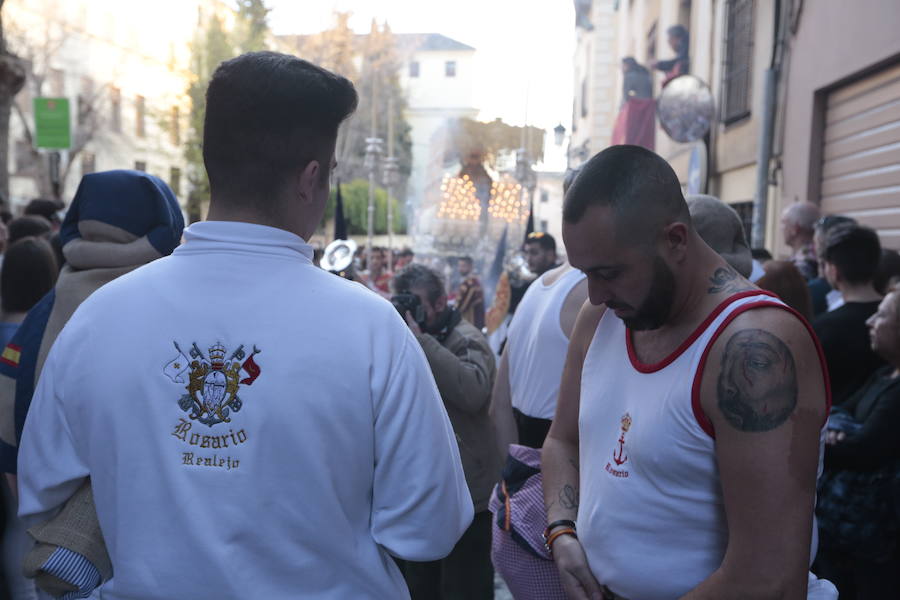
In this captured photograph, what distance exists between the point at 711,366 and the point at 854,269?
290 centimetres

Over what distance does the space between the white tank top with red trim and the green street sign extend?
12.0 meters

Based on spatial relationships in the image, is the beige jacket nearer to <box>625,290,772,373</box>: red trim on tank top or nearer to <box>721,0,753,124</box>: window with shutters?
<box>625,290,772,373</box>: red trim on tank top

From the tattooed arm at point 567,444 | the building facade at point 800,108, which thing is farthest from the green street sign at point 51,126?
the tattooed arm at point 567,444

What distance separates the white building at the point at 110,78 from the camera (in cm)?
3183

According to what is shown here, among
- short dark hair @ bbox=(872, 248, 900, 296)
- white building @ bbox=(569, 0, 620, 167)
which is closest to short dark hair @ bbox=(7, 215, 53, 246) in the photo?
short dark hair @ bbox=(872, 248, 900, 296)

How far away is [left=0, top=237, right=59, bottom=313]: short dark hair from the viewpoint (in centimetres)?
349

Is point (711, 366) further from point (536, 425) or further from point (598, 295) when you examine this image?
point (536, 425)

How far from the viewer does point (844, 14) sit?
305 inches

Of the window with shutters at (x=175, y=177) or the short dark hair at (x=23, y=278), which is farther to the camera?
the window with shutters at (x=175, y=177)

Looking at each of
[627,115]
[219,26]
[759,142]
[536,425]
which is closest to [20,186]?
[219,26]

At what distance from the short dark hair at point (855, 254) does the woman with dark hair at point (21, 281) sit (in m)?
3.65

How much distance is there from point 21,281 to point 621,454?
2.63 m

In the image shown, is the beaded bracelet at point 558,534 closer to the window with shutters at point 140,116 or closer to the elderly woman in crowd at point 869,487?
the elderly woman in crowd at point 869,487

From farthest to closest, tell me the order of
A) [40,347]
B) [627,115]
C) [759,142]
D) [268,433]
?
[627,115], [759,142], [40,347], [268,433]
